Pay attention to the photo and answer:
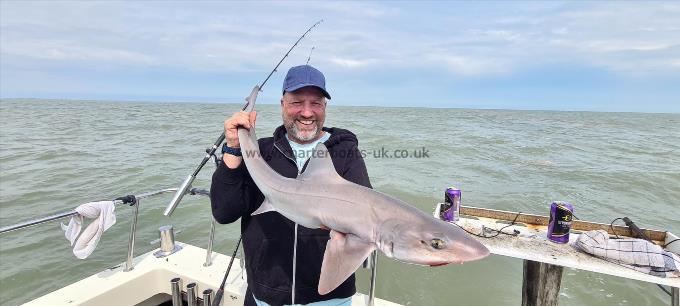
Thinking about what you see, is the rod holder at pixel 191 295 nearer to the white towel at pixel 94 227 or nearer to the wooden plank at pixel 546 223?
the white towel at pixel 94 227

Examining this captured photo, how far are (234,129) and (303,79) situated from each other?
0.66 metres

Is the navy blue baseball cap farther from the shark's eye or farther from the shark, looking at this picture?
the shark's eye

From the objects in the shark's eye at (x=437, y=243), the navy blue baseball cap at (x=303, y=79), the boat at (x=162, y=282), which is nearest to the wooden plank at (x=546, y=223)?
the boat at (x=162, y=282)

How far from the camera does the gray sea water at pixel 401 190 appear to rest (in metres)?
7.21

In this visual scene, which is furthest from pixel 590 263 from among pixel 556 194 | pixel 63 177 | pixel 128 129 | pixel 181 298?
pixel 128 129

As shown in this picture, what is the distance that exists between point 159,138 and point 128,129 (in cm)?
716

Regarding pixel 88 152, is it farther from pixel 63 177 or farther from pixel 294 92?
pixel 294 92

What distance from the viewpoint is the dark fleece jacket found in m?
2.54

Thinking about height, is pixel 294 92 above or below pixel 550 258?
above

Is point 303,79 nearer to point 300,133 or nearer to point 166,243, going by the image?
point 300,133

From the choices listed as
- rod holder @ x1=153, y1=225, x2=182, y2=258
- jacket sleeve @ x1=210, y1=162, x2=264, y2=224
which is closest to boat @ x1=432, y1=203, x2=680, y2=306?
jacket sleeve @ x1=210, y1=162, x2=264, y2=224

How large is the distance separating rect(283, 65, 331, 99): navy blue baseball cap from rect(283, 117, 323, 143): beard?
0.24 m

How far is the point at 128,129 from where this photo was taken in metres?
29.0

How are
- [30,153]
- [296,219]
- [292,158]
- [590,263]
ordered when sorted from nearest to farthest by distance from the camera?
[296,219] → [292,158] → [590,263] → [30,153]
